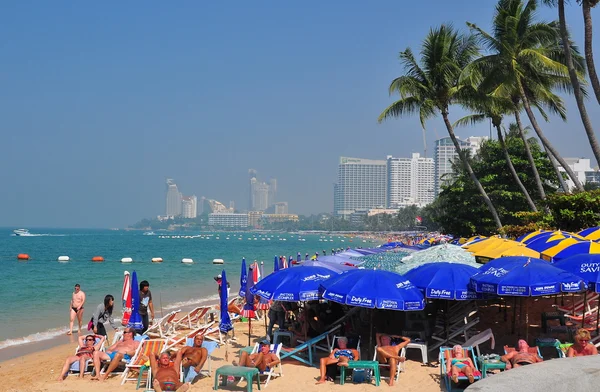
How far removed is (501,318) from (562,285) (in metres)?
5.24

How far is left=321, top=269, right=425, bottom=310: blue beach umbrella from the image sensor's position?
336 inches

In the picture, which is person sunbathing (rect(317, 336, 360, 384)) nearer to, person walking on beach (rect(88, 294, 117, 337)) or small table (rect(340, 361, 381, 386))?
small table (rect(340, 361, 381, 386))

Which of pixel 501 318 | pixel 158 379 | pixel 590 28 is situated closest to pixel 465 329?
pixel 501 318

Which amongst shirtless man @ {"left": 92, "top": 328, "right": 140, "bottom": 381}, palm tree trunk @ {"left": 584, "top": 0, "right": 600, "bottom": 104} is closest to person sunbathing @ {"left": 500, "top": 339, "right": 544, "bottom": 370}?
shirtless man @ {"left": 92, "top": 328, "right": 140, "bottom": 381}

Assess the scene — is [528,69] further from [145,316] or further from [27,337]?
[27,337]

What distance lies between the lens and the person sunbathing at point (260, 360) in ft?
28.9

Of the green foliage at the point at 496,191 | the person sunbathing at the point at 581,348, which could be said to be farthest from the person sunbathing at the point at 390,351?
the green foliage at the point at 496,191

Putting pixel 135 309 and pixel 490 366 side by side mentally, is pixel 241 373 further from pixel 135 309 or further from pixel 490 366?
pixel 135 309

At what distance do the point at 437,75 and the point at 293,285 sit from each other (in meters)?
16.2

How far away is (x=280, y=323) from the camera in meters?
11.3

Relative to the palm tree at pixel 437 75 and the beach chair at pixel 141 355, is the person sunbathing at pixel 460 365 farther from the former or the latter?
the palm tree at pixel 437 75

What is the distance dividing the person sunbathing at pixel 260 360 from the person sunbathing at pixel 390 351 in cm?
153

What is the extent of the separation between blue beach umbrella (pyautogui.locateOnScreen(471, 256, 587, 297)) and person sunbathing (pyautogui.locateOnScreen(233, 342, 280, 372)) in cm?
313

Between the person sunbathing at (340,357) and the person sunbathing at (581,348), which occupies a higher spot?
the person sunbathing at (581,348)
